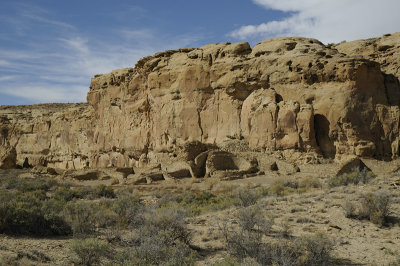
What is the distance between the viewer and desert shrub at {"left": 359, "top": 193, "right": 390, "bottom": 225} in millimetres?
9398

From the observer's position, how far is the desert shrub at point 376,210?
30.8ft

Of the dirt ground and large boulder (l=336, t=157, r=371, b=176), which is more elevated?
large boulder (l=336, t=157, r=371, b=176)

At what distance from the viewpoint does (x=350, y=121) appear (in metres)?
23.5

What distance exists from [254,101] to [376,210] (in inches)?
681

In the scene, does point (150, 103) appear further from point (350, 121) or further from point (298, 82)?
point (350, 121)

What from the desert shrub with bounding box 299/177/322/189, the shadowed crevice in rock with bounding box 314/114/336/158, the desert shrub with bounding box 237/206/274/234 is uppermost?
the shadowed crevice in rock with bounding box 314/114/336/158

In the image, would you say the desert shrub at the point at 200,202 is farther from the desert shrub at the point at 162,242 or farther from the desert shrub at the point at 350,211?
the desert shrub at the point at 350,211

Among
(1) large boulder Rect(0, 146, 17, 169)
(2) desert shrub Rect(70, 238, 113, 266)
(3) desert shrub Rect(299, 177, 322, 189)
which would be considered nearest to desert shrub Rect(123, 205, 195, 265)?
(2) desert shrub Rect(70, 238, 113, 266)

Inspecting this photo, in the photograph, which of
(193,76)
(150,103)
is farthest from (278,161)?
(150,103)

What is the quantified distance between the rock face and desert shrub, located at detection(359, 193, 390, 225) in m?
14.0

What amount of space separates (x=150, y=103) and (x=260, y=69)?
11.1 meters

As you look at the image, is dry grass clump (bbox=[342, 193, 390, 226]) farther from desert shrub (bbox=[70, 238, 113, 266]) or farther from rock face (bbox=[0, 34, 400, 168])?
rock face (bbox=[0, 34, 400, 168])

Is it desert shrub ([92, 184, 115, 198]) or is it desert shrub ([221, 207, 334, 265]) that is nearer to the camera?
desert shrub ([221, 207, 334, 265])

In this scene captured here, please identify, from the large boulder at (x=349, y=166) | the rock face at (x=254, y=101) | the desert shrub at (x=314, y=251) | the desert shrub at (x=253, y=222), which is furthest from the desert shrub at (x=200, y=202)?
the rock face at (x=254, y=101)
